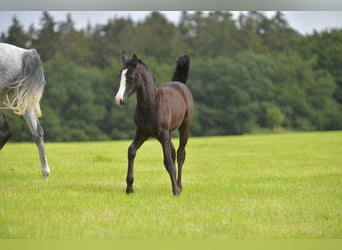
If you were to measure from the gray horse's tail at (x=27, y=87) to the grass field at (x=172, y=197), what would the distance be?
1.03 m

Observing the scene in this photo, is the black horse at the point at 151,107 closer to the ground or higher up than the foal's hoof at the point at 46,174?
higher up

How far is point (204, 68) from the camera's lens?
52.4ft

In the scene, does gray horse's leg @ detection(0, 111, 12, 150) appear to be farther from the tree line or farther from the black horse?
the tree line

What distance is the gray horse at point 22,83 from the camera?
7.66 meters

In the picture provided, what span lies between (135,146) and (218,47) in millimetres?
10743

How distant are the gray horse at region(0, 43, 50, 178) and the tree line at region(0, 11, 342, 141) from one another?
263 centimetres

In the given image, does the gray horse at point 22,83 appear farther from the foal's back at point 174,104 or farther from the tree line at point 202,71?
the tree line at point 202,71

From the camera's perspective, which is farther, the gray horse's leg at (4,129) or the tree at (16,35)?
the tree at (16,35)

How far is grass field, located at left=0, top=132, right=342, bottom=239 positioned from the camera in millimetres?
5297

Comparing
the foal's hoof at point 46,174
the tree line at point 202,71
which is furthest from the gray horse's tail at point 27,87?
the tree line at point 202,71

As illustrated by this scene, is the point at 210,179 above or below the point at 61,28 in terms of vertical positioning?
below

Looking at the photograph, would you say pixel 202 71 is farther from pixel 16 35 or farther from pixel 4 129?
pixel 4 129

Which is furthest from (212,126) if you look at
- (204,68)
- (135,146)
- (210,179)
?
(135,146)

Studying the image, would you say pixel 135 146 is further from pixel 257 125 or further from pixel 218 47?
pixel 218 47
